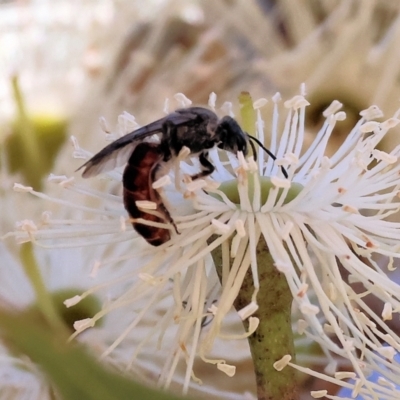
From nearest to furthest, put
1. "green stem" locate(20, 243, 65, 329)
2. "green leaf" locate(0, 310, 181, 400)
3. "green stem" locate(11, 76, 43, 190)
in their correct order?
"green leaf" locate(0, 310, 181, 400) → "green stem" locate(20, 243, 65, 329) → "green stem" locate(11, 76, 43, 190)

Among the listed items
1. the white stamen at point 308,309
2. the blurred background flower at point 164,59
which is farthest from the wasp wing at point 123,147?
the blurred background flower at point 164,59

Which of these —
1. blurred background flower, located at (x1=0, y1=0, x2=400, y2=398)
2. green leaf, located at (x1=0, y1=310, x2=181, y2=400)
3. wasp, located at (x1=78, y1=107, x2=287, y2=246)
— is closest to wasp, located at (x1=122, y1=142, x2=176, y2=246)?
wasp, located at (x1=78, y1=107, x2=287, y2=246)

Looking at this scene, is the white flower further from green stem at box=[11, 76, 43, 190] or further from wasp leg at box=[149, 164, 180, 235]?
green stem at box=[11, 76, 43, 190]

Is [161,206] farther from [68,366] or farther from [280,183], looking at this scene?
[68,366]

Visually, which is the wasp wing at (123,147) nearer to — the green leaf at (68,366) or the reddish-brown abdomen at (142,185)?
the reddish-brown abdomen at (142,185)

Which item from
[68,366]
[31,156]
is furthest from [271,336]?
[31,156]

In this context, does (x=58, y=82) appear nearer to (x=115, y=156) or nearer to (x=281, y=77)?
(x=281, y=77)
